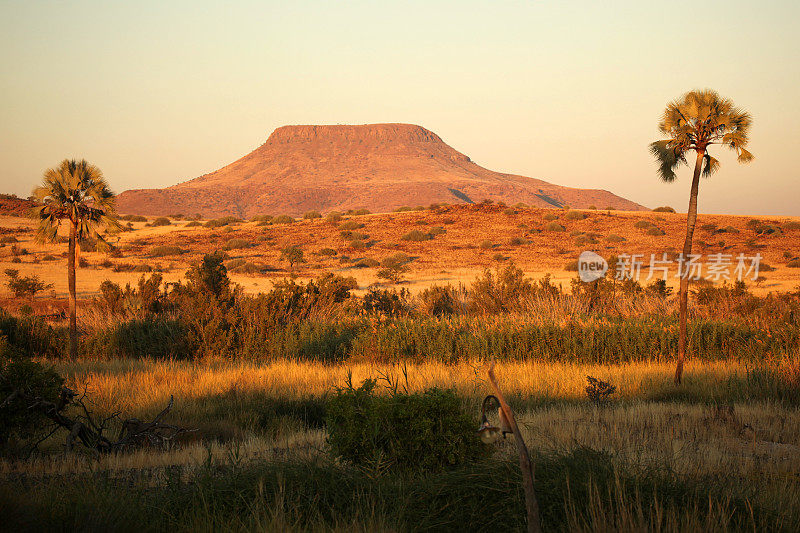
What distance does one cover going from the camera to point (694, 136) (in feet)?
31.3

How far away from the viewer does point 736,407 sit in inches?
320

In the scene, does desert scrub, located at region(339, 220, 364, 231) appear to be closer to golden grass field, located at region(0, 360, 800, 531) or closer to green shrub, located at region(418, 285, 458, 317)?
green shrub, located at region(418, 285, 458, 317)

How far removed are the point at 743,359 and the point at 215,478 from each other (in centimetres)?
1077

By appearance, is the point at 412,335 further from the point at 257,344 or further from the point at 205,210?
the point at 205,210

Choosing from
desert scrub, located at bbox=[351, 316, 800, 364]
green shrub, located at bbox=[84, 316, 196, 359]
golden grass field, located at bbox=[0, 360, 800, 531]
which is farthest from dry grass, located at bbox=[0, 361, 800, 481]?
green shrub, located at bbox=[84, 316, 196, 359]

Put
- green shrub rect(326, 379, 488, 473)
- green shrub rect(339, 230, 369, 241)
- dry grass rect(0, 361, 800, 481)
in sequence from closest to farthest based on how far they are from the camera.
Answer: green shrub rect(326, 379, 488, 473) < dry grass rect(0, 361, 800, 481) < green shrub rect(339, 230, 369, 241)

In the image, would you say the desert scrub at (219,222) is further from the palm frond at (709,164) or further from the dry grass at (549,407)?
the palm frond at (709,164)

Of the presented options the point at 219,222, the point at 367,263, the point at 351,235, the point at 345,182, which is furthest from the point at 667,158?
the point at 345,182

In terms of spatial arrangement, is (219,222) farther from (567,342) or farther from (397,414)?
(397,414)

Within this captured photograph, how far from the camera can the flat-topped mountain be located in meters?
140

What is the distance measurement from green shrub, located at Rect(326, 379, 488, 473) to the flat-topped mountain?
128746 millimetres

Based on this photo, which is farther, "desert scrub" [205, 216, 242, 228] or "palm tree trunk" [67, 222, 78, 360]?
"desert scrub" [205, 216, 242, 228]

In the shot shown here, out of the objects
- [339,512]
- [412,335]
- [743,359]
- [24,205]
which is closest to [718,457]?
[339,512]

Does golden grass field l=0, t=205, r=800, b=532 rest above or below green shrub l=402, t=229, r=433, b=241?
below
